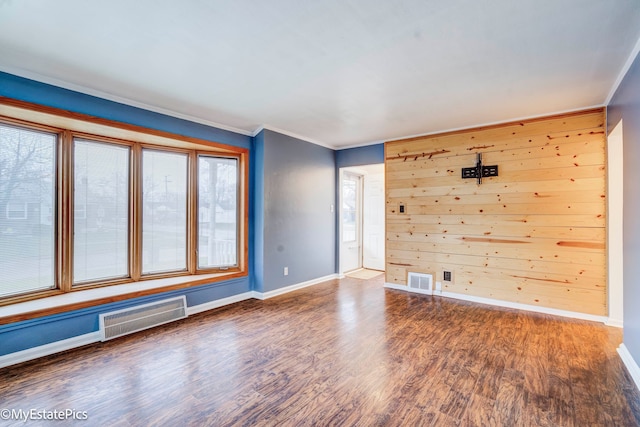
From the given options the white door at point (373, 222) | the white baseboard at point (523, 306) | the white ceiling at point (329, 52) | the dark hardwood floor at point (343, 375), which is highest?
the white ceiling at point (329, 52)

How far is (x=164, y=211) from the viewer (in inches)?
152

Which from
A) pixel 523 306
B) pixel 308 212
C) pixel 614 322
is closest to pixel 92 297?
pixel 308 212

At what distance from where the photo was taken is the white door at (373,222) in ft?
21.3

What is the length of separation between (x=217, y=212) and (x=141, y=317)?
1652 millimetres

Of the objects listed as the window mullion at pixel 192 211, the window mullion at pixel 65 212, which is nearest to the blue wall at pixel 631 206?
the window mullion at pixel 192 211

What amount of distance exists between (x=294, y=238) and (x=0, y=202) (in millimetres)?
3320

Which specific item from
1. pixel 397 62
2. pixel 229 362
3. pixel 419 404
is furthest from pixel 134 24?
pixel 419 404

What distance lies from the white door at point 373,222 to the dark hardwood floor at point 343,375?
119 inches

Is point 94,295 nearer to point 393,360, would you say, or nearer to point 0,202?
point 0,202

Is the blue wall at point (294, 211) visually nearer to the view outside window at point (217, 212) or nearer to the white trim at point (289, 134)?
the white trim at point (289, 134)

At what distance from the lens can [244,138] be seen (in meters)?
4.43

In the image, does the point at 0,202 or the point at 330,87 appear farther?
the point at 330,87

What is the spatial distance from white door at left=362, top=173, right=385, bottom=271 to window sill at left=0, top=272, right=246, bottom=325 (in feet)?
11.4

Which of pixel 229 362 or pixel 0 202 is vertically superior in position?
pixel 0 202
